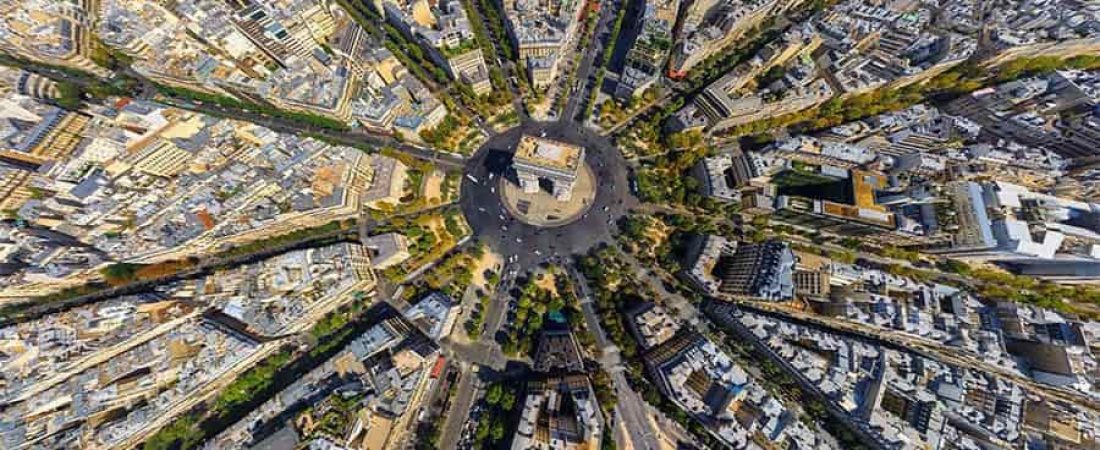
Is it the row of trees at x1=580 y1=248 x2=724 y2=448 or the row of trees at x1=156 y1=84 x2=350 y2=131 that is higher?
the row of trees at x1=156 y1=84 x2=350 y2=131

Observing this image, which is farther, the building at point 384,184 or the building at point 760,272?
the building at point 384,184

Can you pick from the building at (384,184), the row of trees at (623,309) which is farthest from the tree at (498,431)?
the building at (384,184)

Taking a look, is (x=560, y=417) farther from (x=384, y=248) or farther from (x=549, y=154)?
(x=549, y=154)

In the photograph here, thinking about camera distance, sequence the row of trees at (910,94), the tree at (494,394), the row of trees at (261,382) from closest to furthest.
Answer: the row of trees at (261,382), the tree at (494,394), the row of trees at (910,94)

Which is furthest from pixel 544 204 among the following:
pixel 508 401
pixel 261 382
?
pixel 261 382

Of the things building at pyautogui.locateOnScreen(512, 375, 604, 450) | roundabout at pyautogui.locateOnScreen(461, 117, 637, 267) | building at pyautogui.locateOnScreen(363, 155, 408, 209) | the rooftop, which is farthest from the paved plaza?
building at pyautogui.locateOnScreen(512, 375, 604, 450)

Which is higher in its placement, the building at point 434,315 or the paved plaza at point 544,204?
the paved plaza at point 544,204

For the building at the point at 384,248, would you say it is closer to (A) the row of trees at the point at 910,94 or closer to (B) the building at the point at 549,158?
(B) the building at the point at 549,158

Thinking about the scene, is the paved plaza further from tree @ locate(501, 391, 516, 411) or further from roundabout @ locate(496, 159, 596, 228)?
Result: tree @ locate(501, 391, 516, 411)
